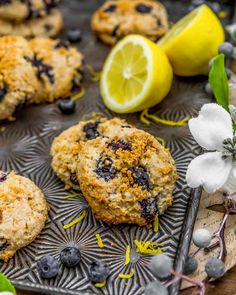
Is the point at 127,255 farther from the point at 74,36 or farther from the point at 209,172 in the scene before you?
the point at 74,36

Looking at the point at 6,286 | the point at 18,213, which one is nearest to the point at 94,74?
the point at 18,213

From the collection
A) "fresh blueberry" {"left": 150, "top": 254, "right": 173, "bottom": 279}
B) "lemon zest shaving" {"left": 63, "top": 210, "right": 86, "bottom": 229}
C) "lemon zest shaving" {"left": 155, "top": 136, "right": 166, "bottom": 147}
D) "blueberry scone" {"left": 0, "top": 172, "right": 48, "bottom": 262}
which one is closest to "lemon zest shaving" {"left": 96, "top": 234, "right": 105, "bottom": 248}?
"lemon zest shaving" {"left": 63, "top": 210, "right": 86, "bottom": 229}

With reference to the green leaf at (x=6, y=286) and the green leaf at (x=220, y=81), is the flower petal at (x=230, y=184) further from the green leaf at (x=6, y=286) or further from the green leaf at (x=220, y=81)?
the green leaf at (x=6, y=286)

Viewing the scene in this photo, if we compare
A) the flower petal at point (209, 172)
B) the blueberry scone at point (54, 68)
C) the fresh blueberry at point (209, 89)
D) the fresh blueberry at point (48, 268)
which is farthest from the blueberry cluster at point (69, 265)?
the fresh blueberry at point (209, 89)

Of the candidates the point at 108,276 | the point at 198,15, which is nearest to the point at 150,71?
the point at 198,15

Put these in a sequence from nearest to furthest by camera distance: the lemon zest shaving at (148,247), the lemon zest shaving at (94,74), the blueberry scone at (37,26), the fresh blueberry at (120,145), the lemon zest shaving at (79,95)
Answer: the lemon zest shaving at (148,247)
the fresh blueberry at (120,145)
the lemon zest shaving at (79,95)
the lemon zest shaving at (94,74)
the blueberry scone at (37,26)

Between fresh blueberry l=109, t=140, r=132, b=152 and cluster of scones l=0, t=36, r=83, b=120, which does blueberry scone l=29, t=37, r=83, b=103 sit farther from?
fresh blueberry l=109, t=140, r=132, b=152
